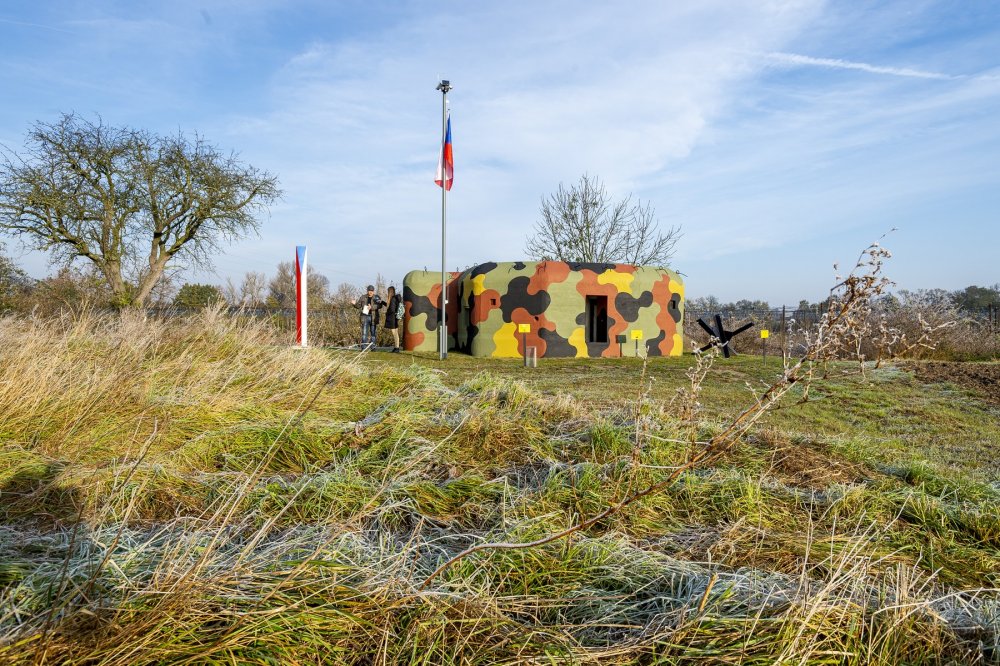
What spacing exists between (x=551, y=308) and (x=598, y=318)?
7.70 feet

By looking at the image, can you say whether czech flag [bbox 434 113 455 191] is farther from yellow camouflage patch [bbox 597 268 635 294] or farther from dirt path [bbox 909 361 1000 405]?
dirt path [bbox 909 361 1000 405]

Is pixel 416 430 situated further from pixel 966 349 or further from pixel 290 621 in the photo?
pixel 966 349

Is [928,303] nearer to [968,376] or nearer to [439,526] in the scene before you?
[968,376]

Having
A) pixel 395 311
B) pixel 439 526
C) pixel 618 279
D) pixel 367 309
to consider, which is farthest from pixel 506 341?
pixel 439 526

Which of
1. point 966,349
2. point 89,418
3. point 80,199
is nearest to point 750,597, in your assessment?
point 89,418

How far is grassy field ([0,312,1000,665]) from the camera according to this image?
1.60 metres

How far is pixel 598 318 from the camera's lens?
54.5ft

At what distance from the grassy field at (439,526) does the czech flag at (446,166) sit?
9052 mm

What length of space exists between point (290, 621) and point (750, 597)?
1.34 m

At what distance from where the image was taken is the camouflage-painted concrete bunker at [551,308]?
48.5ft

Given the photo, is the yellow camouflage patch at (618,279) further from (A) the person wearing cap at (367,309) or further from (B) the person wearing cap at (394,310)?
(A) the person wearing cap at (367,309)

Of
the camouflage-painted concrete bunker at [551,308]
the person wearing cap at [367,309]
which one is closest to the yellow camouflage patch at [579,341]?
the camouflage-painted concrete bunker at [551,308]

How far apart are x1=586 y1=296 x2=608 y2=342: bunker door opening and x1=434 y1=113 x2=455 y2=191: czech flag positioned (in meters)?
5.09

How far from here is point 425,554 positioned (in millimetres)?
2230
